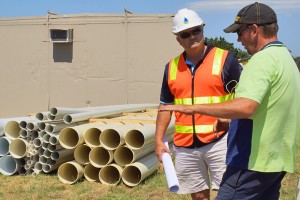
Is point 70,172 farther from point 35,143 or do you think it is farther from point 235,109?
point 235,109

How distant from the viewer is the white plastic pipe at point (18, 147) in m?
6.75

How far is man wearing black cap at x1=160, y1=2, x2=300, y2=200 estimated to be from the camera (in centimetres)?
223

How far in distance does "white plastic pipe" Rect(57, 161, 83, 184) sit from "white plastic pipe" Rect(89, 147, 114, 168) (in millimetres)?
276

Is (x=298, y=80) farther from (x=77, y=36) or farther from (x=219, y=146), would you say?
(x=77, y=36)

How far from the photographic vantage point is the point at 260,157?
2363 millimetres

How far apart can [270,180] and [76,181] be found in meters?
4.38

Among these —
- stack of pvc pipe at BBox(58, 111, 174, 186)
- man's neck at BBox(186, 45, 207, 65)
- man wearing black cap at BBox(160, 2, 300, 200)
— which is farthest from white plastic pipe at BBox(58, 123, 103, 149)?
man wearing black cap at BBox(160, 2, 300, 200)

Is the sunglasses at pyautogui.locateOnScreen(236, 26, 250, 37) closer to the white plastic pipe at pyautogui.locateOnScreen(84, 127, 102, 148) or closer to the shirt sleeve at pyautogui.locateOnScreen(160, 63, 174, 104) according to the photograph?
the shirt sleeve at pyautogui.locateOnScreen(160, 63, 174, 104)

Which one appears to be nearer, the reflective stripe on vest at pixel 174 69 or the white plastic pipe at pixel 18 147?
the reflective stripe on vest at pixel 174 69

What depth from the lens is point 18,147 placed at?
688cm

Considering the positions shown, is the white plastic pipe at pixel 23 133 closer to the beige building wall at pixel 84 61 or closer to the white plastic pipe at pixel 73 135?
the white plastic pipe at pixel 73 135

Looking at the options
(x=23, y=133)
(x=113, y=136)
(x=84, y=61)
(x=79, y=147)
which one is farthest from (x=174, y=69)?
(x=84, y=61)

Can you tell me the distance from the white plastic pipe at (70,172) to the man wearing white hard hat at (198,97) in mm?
2968

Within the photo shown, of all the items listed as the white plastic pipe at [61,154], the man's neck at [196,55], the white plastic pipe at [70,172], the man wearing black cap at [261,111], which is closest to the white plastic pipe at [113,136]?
the white plastic pipe at [70,172]
